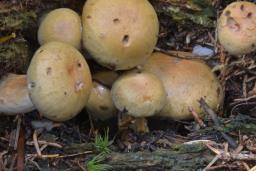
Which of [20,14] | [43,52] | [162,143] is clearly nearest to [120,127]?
[162,143]

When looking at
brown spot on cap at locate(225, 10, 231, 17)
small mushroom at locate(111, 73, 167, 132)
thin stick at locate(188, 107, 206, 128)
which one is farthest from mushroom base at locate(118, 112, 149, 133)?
brown spot on cap at locate(225, 10, 231, 17)

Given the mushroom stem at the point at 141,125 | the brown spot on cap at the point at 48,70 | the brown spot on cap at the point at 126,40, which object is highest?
the brown spot on cap at the point at 126,40

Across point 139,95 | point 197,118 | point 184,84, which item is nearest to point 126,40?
point 139,95

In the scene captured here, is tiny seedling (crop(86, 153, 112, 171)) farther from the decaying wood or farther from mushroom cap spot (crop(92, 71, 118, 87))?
mushroom cap spot (crop(92, 71, 118, 87))

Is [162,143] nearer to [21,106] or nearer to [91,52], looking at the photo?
[91,52]

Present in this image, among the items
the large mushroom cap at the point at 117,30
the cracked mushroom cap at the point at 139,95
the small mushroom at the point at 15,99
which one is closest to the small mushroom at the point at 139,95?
the cracked mushroom cap at the point at 139,95

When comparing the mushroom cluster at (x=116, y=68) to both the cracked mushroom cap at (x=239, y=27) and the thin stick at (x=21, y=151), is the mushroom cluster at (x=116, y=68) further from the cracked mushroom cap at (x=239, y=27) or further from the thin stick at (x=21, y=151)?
the thin stick at (x=21, y=151)

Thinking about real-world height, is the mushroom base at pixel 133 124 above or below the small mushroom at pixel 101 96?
below
